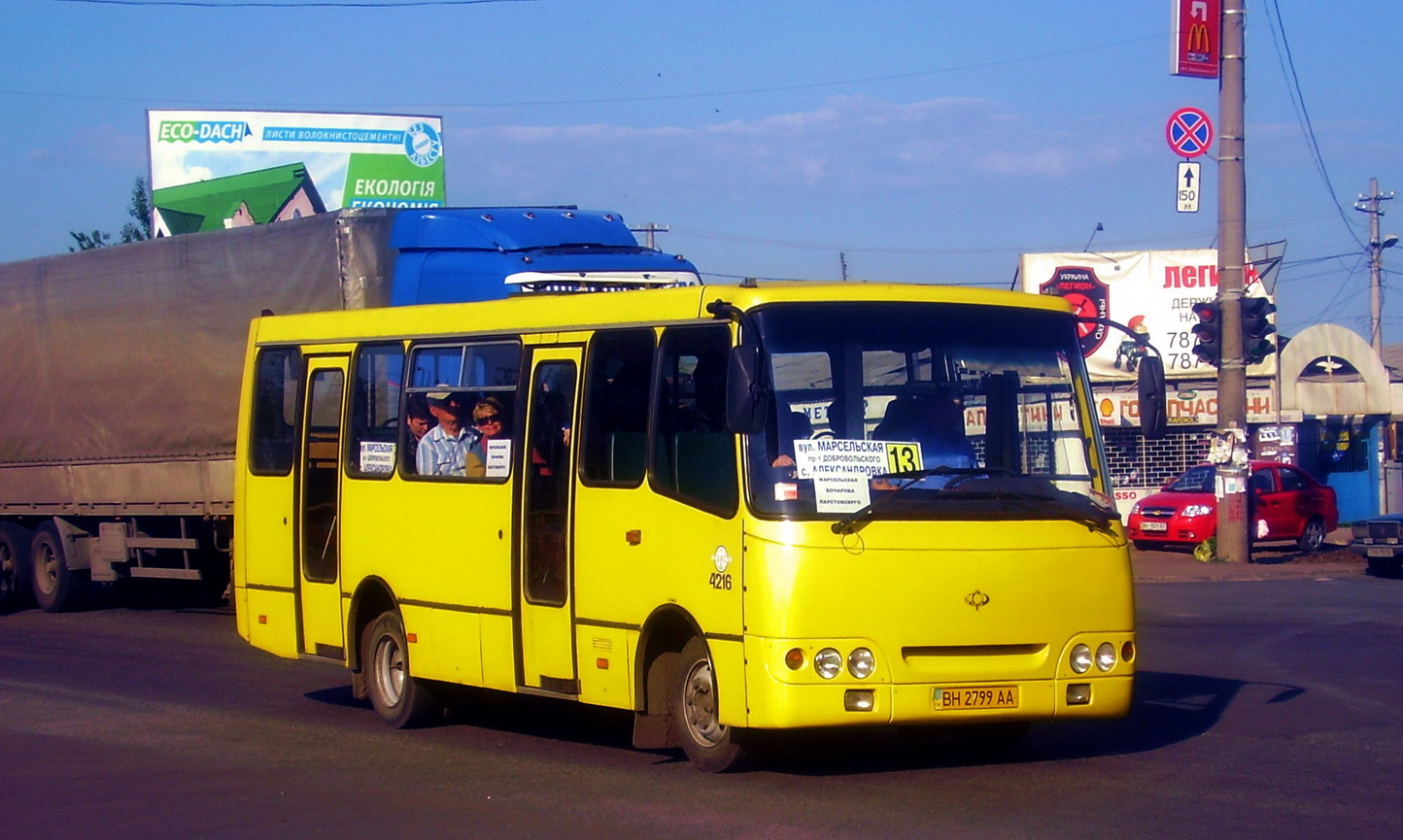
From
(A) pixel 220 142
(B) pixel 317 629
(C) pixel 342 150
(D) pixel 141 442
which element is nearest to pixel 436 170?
(C) pixel 342 150

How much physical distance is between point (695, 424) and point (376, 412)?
3242 millimetres

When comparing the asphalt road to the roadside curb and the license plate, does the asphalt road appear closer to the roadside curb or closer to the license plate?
the license plate

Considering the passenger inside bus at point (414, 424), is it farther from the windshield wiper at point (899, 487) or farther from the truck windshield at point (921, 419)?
the windshield wiper at point (899, 487)

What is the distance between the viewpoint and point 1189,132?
24828 millimetres

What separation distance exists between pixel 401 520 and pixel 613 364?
2225 millimetres

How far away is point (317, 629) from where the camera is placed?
A: 11617mm

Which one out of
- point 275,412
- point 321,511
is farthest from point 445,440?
point 275,412

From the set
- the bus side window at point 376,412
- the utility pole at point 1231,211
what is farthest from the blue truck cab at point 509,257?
the utility pole at point 1231,211

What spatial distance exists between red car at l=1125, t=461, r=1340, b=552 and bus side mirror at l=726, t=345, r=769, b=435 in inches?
850

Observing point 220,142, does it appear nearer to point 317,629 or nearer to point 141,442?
point 141,442

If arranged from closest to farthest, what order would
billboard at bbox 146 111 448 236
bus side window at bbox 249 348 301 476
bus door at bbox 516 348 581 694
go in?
bus door at bbox 516 348 581 694
bus side window at bbox 249 348 301 476
billboard at bbox 146 111 448 236

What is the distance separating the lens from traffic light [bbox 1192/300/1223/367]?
23734 mm

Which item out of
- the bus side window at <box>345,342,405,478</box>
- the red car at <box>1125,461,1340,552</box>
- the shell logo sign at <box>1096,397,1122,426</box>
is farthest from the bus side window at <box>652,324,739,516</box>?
the shell logo sign at <box>1096,397,1122,426</box>

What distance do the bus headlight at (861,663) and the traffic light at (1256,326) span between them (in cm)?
1640
